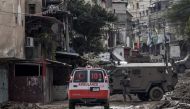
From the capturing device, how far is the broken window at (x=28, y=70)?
121ft

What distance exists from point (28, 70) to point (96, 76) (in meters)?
13.3

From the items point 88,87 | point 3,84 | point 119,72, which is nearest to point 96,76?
point 88,87

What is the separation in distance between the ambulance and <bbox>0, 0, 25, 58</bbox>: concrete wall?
337 inches

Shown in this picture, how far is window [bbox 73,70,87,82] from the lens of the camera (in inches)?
984

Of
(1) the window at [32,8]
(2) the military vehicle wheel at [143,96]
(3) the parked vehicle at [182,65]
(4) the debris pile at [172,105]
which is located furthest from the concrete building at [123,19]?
(4) the debris pile at [172,105]

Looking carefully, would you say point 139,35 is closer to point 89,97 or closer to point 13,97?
point 13,97

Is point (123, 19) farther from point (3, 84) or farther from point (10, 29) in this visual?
point (10, 29)

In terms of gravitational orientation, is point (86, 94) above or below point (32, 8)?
below

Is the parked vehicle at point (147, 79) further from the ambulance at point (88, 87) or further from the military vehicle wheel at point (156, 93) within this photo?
the ambulance at point (88, 87)

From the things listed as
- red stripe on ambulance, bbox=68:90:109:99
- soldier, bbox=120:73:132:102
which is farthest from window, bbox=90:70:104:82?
soldier, bbox=120:73:132:102

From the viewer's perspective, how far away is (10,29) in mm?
33188

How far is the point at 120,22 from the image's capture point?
333 ft

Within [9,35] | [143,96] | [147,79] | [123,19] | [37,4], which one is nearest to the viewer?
[9,35]

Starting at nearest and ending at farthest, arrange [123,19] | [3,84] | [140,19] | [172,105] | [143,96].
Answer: [172,105] < [3,84] < [143,96] < [123,19] < [140,19]
